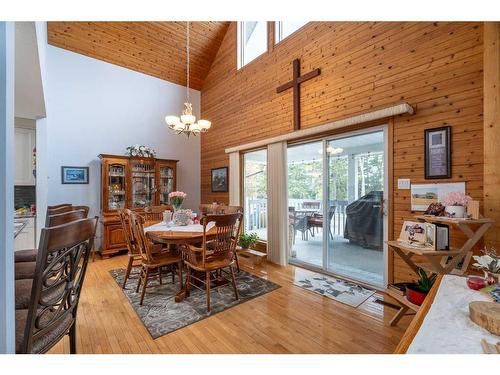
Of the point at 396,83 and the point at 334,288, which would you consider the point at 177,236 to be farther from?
the point at 396,83

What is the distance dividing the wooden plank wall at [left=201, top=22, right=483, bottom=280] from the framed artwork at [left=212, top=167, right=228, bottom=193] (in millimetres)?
1169

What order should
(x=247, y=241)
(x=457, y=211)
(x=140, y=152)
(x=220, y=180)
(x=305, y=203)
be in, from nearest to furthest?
(x=457, y=211) < (x=305, y=203) < (x=247, y=241) < (x=140, y=152) < (x=220, y=180)

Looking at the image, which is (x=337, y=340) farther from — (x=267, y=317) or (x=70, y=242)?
(x=70, y=242)

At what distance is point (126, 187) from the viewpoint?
4.63 metres

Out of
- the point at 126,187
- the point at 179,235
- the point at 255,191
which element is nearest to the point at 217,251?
the point at 179,235

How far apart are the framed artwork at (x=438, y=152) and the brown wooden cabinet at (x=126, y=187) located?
456cm

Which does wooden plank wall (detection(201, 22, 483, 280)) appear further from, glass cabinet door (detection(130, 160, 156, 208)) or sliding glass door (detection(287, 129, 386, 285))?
glass cabinet door (detection(130, 160, 156, 208))

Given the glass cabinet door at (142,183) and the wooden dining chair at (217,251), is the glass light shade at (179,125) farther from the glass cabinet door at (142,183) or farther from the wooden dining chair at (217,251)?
the glass cabinet door at (142,183)

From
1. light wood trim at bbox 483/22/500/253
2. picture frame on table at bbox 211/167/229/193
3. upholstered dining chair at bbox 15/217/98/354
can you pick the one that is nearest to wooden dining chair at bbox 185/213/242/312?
upholstered dining chair at bbox 15/217/98/354

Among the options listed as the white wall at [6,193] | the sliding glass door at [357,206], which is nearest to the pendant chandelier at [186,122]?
the sliding glass door at [357,206]

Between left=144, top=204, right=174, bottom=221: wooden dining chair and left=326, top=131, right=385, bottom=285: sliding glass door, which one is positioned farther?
left=144, top=204, right=174, bottom=221: wooden dining chair

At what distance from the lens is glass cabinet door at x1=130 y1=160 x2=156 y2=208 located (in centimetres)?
479

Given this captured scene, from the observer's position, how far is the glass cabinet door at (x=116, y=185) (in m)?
4.52

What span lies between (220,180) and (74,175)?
2826mm
